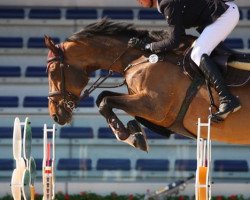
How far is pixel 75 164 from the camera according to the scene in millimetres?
11102

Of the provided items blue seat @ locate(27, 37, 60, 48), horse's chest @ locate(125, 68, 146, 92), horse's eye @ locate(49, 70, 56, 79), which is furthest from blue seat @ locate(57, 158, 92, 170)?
horse's chest @ locate(125, 68, 146, 92)

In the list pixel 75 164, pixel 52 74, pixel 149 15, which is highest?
pixel 149 15

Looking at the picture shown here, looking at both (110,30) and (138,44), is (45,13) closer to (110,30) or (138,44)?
(110,30)

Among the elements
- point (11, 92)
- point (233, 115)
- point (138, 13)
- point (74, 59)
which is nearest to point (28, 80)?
point (11, 92)

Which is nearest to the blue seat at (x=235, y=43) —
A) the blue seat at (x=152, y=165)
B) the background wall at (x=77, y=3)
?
the background wall at (x=77, y=3)

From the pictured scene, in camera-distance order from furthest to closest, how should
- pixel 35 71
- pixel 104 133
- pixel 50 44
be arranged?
pixel 35 71 < pixel 104 133 < pixel 50 44

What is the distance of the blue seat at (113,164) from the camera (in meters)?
11.2

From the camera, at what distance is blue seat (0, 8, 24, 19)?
1347 cm

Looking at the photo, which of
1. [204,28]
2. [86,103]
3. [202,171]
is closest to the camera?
[202,171]

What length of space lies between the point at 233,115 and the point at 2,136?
5.97m

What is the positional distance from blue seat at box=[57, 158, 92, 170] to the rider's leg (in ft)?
14.3

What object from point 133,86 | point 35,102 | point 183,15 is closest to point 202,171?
point 133,86

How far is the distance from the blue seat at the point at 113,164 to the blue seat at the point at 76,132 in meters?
0.54

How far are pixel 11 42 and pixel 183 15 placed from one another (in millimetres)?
6859
